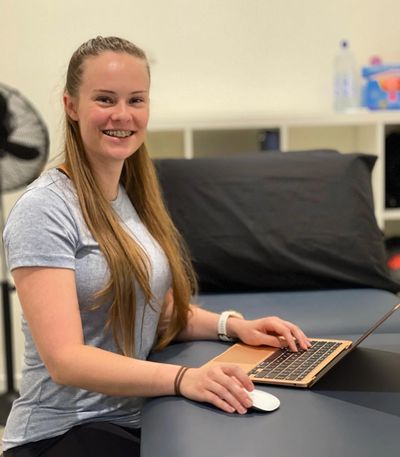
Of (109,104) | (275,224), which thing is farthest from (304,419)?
(275,224)

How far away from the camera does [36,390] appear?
143 centimetres

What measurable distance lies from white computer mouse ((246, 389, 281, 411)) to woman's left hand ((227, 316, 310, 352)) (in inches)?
10.1

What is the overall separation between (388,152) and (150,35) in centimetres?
113

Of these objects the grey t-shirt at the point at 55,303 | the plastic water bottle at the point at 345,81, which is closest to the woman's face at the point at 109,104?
the grey t-shirt at the point at 55,303

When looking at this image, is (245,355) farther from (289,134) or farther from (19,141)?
(289,134)

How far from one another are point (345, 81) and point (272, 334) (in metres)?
1.78

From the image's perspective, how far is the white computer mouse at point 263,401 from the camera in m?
1.19

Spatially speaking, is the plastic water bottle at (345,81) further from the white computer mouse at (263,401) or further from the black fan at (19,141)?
the white computer mouse at (263,401)

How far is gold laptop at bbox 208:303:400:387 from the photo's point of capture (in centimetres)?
132

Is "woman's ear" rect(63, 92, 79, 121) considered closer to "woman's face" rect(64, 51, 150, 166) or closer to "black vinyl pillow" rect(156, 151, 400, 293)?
"woman's face" rect(64, 51, 150, 166)

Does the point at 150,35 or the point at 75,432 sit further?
the point at 150,35

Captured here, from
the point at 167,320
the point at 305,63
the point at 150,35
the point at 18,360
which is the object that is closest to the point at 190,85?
the point at 150,35

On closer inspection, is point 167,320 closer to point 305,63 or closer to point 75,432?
point 75,432

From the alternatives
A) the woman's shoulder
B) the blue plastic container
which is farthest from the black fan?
the blue plastic container
